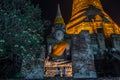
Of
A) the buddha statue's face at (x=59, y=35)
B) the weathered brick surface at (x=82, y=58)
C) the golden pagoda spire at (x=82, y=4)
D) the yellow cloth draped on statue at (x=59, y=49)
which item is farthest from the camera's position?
the golden pagoda spire at (x=82, y=4)

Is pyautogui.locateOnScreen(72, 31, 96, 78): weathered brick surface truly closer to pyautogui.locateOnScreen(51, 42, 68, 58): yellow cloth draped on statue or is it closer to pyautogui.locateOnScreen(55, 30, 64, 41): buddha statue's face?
pyautogui.locateOnScreen(51, 42, 68, 58): yellow cloth draped on statue

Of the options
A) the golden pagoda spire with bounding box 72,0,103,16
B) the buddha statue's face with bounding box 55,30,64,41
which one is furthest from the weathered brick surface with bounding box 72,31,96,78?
the golden pagoda spire with bounding box 72,0,103,16

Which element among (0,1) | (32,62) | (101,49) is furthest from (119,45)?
(32,62)

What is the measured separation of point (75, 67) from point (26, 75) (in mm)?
2212

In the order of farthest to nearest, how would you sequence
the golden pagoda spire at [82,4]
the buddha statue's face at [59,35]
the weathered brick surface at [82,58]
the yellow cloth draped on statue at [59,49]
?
the golden pagoda spire at [82,4], the buddha statue's face at [59,35], the yellow cloth draped on statue at [59,49], the weathered brick surface at [82,58]

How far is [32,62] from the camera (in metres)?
9.80

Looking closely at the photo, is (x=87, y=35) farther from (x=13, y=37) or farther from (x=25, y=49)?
(x=13, y=37)

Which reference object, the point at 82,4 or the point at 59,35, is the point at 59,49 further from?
the point at 82,4

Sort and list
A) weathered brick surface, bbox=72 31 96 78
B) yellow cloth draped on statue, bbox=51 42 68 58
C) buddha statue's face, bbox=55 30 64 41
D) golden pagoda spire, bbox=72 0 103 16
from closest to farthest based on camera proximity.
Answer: weathered brick surface, bbox=72 31 96 78, yellow cloth draped on statue, bbox=51 42 68 58, buddha statue's face, bbox=55 30 64 41, golden pagoda spire, bbox=72 0 103 16

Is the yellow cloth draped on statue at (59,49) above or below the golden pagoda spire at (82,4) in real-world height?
below

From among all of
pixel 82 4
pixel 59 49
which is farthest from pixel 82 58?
pixel 82 4

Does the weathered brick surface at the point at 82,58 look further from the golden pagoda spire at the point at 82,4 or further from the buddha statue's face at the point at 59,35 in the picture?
the golden pagoda spire at the point at 82,4

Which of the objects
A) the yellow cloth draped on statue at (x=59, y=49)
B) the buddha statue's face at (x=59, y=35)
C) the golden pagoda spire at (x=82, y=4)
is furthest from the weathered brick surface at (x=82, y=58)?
the golden pagoda spire at (x=82, y=4)

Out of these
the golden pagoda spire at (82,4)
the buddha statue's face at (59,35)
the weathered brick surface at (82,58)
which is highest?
the golden pagoda spire at (82,4)
